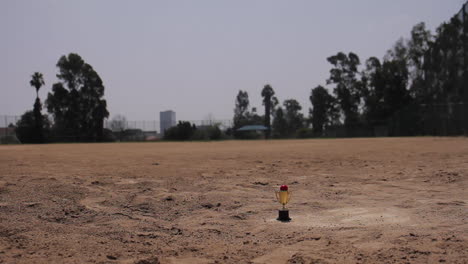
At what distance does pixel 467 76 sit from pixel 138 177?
27602 millimetres

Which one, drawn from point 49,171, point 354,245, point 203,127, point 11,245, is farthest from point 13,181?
point 203,127

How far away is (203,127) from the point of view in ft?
190

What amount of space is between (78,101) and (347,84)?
122ft

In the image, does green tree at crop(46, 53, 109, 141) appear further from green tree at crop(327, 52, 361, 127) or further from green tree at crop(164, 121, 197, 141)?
green tree at crop(327, 52, 361, 127)

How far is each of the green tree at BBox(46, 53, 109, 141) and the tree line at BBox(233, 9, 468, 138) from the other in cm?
1852

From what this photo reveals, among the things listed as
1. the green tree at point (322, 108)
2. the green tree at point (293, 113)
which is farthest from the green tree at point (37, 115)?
the green tree at point (293, 113)

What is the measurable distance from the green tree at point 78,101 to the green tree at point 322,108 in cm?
3196

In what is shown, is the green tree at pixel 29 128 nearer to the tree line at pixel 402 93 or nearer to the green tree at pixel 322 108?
the tree line at pixel 402 93

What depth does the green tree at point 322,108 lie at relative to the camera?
6506 centimetres

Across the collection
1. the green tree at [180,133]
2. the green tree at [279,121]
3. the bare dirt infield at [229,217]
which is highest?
the green tree at [279,121]

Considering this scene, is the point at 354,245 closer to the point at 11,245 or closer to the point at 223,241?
the point at 223,241

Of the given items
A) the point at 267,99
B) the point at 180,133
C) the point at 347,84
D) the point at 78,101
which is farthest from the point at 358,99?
the point at 78,101

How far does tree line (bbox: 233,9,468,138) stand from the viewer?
104 ft

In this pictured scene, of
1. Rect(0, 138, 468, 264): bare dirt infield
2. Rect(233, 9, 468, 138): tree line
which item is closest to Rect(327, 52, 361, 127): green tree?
Rect(233, 9, 468, 138): tree line
